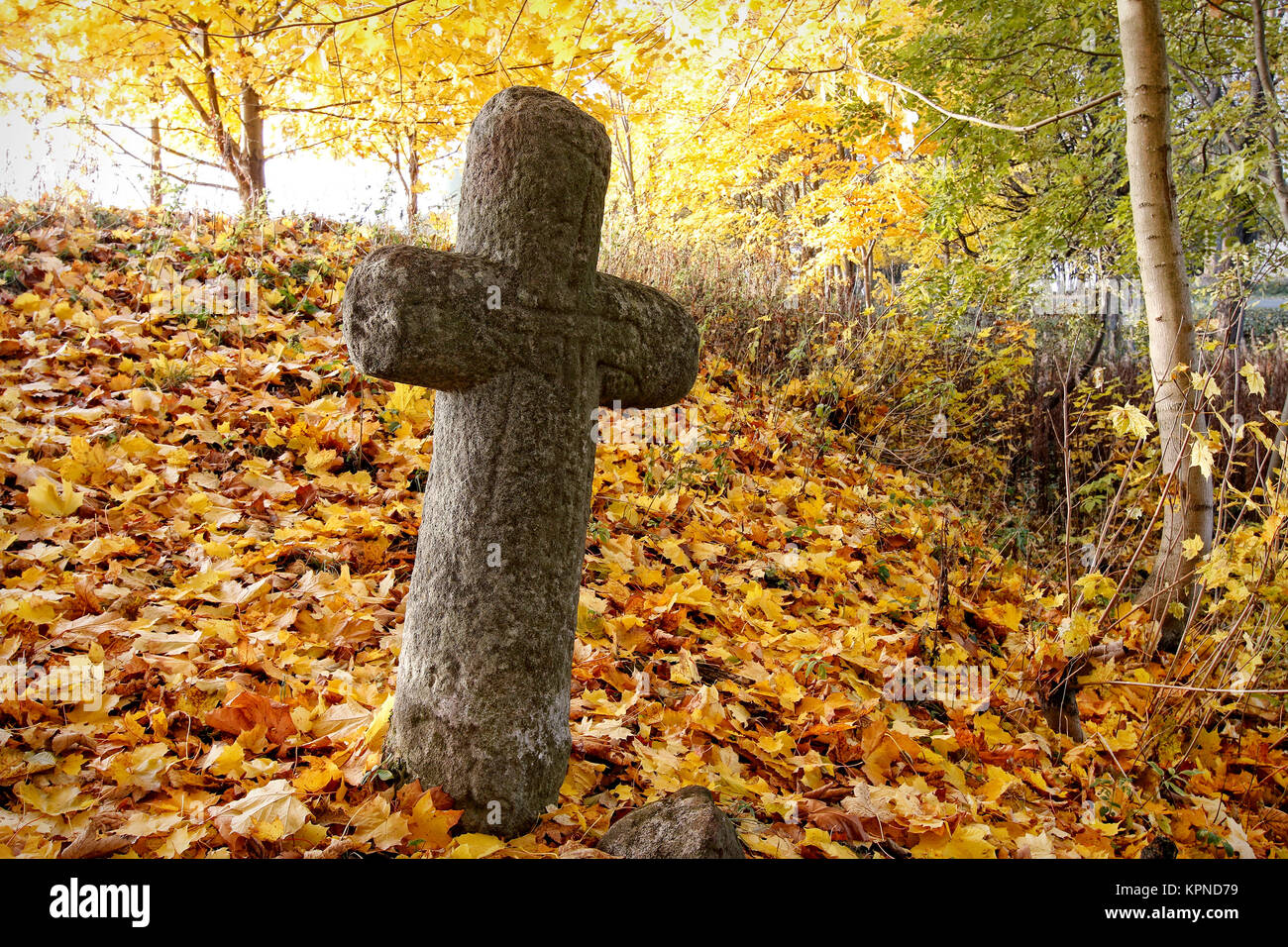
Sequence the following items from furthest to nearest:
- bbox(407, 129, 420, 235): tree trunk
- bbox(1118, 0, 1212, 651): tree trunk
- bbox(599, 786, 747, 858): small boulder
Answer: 1. bbox(407, 129, 420, 235): tree trunk
2. bbox(1118, 0, 1212, 651): tree trunk
3. bbox(599, 786, 747, 858): small boulder

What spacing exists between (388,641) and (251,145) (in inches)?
271

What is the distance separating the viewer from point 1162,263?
375 centimetres

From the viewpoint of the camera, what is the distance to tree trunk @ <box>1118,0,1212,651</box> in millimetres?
3650

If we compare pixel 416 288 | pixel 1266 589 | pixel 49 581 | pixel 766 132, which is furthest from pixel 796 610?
pixel 766 132

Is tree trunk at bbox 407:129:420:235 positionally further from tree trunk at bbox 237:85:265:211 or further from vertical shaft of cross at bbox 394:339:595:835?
vertical shaft of cross at bbox 394:339:595:835

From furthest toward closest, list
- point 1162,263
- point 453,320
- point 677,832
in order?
point 1162,263 → point 453,320 → point 677,832

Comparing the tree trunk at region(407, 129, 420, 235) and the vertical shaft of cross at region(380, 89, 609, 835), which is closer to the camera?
the vertical shaft of cross at region(380, 89, 609, 835)

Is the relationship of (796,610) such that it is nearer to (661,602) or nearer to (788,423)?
(661,602)

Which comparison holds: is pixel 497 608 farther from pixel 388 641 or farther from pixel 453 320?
pixel 388 641

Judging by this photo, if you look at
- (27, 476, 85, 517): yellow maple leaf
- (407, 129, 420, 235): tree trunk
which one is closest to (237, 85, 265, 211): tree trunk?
(407, 129, 420, 235): tree trunk

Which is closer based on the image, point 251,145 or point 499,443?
point 499,443

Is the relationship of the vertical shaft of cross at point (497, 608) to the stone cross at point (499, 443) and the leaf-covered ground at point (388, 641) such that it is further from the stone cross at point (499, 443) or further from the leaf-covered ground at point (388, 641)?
the leaf-covered ground at point (388, 641)

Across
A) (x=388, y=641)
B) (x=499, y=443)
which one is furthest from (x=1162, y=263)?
(x=388, y=641)

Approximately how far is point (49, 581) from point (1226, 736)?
4.62m
